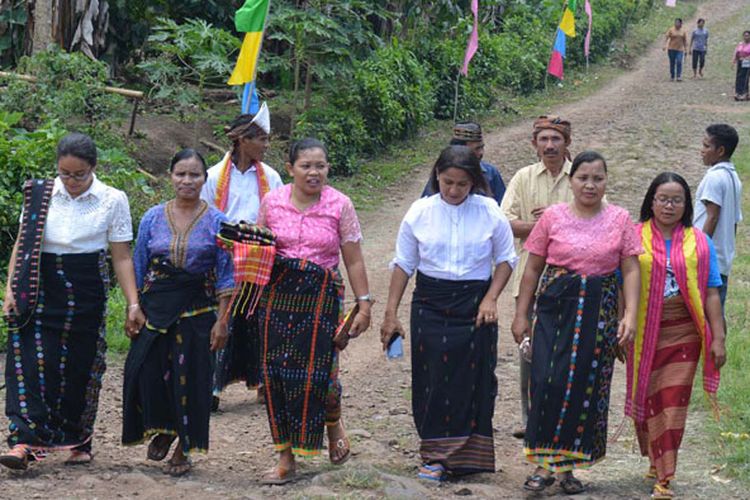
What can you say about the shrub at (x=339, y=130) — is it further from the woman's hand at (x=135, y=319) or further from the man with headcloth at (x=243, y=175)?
the woman's hand at (x=135, y=319)

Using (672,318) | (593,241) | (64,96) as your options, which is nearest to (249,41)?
(64,96)

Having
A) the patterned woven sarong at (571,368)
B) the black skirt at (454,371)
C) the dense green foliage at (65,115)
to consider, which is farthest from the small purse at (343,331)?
the dense green foliage at (65,115)

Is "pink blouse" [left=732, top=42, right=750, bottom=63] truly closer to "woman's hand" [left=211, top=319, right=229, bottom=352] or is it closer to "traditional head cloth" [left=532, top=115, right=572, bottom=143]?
"traditional head cloth" [left=532, top=115, right=572, bottom=143]

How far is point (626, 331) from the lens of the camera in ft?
16.6

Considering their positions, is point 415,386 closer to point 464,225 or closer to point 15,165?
point 464,225

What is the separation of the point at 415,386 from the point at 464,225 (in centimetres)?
83

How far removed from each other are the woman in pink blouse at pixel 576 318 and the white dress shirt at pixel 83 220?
76.2 inches

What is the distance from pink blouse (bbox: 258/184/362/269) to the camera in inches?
203

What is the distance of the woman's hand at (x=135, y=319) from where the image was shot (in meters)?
5.20

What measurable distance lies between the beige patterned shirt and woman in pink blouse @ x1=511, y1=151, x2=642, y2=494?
73cm

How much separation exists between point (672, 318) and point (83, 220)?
2.78m

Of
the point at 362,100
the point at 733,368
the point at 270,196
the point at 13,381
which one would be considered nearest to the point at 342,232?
the point at 270,196

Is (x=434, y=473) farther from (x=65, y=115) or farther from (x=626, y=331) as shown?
(x=65, y=115)

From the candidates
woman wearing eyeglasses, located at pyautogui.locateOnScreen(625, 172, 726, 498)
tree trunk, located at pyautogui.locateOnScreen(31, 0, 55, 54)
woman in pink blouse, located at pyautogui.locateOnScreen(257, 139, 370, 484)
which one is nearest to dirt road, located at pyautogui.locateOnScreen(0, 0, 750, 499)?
woman in pink blouse, located at pyautogui.locateOnScreen(257, 139, 370, 484)
